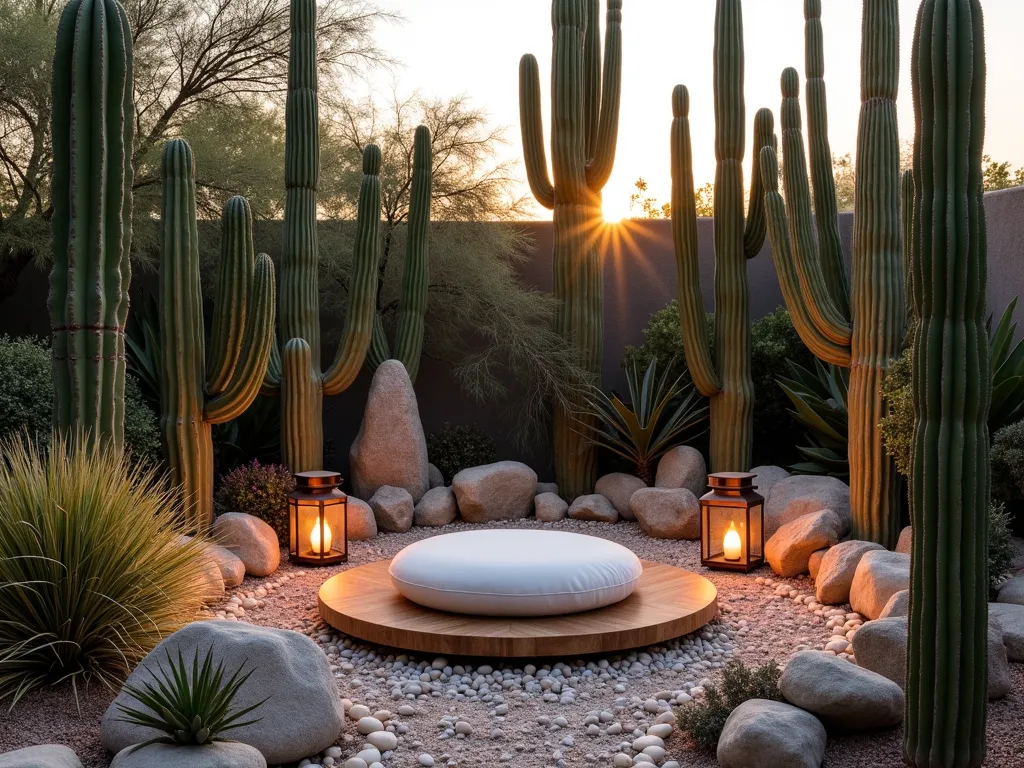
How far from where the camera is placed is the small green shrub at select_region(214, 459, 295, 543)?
6246mm

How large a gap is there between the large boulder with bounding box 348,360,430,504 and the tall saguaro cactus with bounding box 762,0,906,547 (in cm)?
A: 314

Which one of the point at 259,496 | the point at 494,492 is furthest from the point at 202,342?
the point at 494,492

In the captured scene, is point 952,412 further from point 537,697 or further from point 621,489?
point 621,489

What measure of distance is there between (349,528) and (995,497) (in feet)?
13.8

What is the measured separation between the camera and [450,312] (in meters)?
8.40

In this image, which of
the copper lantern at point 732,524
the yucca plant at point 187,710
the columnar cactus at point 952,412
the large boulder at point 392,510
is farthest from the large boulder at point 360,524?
the columnar cactus at point 952,412

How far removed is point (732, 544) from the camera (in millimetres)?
5574

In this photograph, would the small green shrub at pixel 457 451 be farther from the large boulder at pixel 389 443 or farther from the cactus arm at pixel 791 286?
the cactus arm at pixel 791 286

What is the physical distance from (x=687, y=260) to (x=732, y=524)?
2.55 meters

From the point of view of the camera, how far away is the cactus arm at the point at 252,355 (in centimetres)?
564

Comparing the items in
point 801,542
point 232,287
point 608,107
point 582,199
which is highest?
point 608,107

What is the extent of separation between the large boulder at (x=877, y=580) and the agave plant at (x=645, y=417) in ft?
9.15

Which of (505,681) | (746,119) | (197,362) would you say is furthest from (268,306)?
(746,119)

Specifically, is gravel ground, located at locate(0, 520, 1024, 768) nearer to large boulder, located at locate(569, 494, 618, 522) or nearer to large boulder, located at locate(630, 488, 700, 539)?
large boulder, located at locate(630, 488, 700, 539)
